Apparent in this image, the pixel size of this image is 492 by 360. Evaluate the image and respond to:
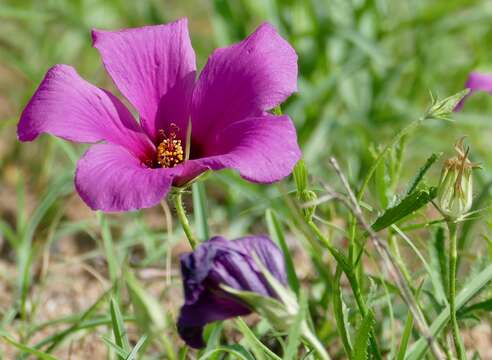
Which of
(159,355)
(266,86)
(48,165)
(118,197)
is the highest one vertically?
(266,86)

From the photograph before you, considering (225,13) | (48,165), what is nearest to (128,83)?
(48,165)

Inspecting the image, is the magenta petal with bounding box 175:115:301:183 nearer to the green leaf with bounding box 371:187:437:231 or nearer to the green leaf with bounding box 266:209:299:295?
the green leaf with bounding box 371:187:437:231

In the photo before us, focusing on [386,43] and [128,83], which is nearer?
[128,83]

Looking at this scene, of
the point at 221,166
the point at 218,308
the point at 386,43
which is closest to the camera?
the point at 218,308

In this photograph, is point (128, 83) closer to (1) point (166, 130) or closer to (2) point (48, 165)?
(1) point (166, 130)

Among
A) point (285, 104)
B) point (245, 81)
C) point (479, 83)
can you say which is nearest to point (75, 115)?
point (245, 81)

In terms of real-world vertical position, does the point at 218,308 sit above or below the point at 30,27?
below

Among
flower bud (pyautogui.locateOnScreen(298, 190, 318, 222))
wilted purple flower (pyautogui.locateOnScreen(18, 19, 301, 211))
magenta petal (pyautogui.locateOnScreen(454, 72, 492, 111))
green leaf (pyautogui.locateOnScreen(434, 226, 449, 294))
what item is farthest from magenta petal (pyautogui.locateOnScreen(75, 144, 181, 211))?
magenta petal (pyautogui.locateOnScreen(454, 72, 492, 111))
